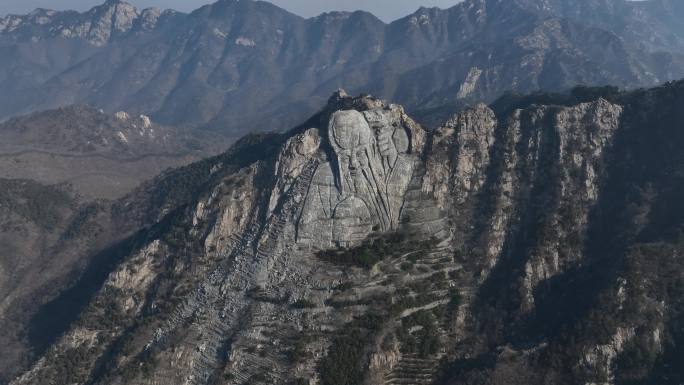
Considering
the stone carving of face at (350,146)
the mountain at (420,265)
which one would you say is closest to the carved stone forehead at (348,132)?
the stone carving of face at (350,146)

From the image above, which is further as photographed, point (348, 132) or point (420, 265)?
point (348, 132)

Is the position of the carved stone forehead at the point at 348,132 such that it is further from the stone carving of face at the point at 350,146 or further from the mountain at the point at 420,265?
the mountain at the point at 420,265

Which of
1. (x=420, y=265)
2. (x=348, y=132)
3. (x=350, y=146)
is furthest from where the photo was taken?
(x=350, y=146)

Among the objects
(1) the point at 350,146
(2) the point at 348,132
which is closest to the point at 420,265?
(1) the point at 350,146

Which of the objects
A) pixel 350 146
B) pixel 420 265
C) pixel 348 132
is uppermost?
pixel 348 132

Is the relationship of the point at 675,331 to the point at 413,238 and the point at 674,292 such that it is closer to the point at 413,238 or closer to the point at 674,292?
the point at 674,292

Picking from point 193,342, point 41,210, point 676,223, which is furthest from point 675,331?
point 41,210

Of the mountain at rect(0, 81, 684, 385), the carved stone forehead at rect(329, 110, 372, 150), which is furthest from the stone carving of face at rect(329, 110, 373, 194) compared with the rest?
the mountain at rect(0, 81, 684, 385)

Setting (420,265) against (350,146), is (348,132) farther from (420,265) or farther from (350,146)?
(420,265)

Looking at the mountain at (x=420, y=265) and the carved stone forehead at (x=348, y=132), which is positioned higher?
the carved stone forehead at (x=348, y=132)
